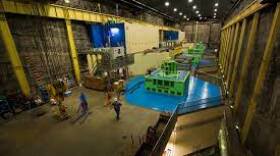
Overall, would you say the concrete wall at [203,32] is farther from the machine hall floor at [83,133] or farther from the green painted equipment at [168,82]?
the machine hall floor at [83,133]

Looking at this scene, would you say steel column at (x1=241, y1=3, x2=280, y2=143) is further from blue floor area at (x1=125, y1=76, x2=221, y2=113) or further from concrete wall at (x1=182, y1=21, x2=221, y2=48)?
concrete wall at (x1=182, y1=21, x2=221, y2=48)

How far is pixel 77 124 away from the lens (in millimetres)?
6461

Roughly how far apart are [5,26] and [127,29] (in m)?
7.65

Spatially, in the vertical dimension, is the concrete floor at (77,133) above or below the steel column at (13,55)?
below

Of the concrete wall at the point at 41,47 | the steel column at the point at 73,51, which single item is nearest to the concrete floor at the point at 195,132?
the steel column at the point at 73,51

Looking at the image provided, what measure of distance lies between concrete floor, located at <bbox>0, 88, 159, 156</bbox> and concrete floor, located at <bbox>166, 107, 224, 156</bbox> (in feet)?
3.92

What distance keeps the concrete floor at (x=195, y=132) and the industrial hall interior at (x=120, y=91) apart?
0.04m

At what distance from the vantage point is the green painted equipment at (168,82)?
8602mm

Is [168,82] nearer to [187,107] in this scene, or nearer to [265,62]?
[187,107]

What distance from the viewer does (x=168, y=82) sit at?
8914 millimetres

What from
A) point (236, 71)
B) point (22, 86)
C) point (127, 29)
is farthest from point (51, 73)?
point (236, 71)

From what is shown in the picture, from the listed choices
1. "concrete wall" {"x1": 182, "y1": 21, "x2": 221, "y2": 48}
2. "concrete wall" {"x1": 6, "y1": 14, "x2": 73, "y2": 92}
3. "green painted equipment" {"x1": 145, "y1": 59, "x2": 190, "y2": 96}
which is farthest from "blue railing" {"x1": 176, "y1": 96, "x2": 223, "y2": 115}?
"concrete wall" {"x1": 182, "y1": 21, "x2": 221, "y2": 48}

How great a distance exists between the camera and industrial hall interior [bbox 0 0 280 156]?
4160 mm

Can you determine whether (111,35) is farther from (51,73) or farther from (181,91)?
(181,91)
